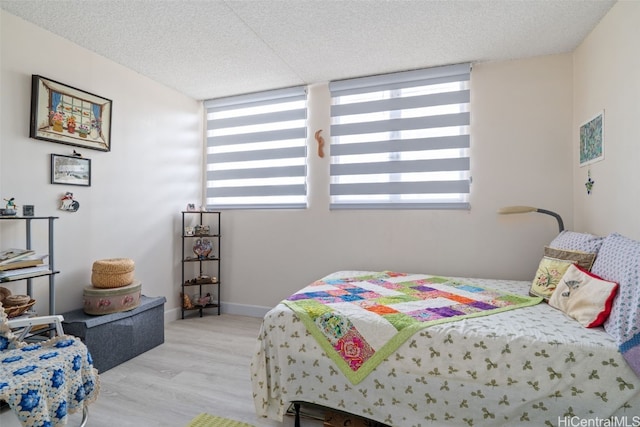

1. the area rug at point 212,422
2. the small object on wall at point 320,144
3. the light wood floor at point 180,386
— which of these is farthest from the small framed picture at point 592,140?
the area rug at point 212,422

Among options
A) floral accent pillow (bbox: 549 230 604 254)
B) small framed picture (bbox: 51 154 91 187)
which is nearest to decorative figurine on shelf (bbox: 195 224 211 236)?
small framed picture (bbox: 51 154 91 187)

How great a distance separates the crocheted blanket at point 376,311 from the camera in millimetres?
1653

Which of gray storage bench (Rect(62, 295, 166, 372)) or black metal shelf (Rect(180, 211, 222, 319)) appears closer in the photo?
gray storage bench (Rect(62, 295, 166, 372))

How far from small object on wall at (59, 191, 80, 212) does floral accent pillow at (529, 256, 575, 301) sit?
3.50 meters

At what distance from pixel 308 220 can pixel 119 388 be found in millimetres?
2091

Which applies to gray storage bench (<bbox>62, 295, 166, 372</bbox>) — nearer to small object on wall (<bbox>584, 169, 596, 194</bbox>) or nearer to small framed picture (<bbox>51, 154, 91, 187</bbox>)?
small framed picture (<bbox>51, 154, 91, 187</bbox>)

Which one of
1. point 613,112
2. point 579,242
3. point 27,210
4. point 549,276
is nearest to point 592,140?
point 613,112

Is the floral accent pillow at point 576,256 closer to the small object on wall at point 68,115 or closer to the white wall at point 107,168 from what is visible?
the white wall at point 107,168

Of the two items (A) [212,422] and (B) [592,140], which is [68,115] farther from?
(B) [592,140]

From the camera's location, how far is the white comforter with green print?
53.2 inches

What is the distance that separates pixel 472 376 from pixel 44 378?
6.35 ft

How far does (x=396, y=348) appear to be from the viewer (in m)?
1.61

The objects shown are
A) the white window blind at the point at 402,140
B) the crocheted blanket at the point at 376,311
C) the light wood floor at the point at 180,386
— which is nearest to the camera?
the crocheted blanket at the point at 376,311

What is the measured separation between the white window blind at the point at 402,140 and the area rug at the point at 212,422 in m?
2.08
